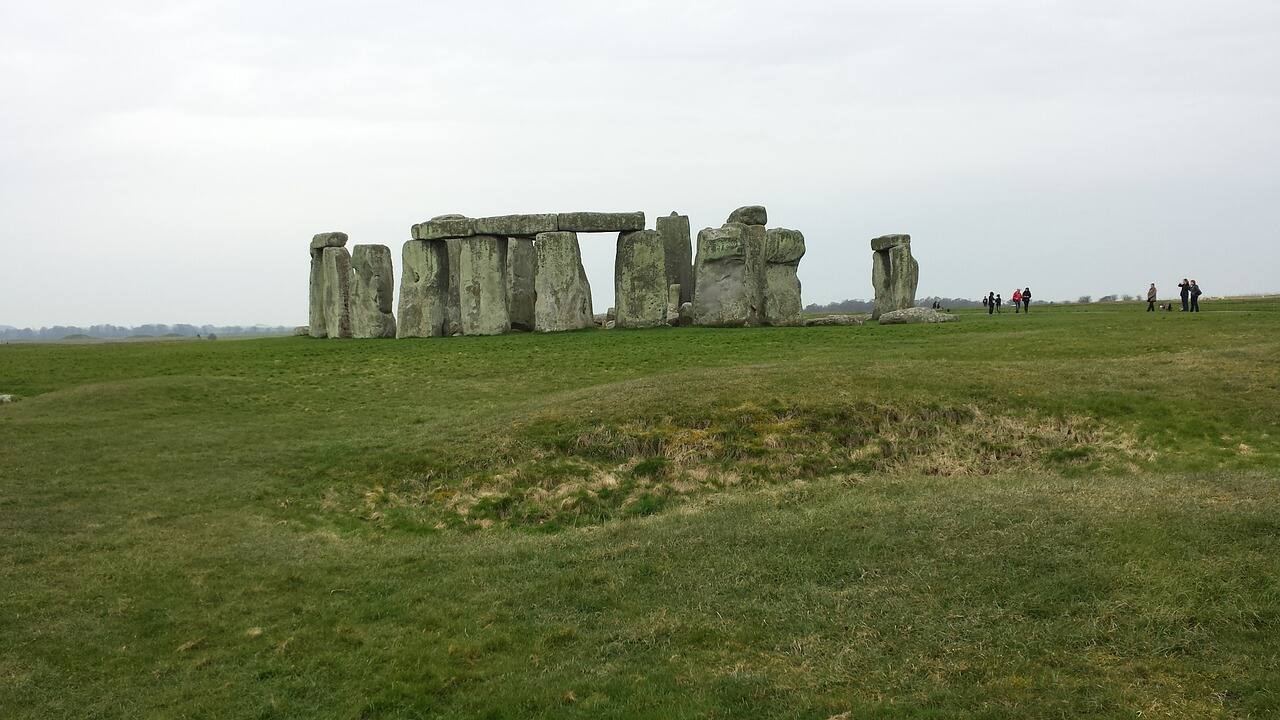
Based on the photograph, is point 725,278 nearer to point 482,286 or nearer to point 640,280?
point 640,280

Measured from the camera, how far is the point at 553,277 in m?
35.0

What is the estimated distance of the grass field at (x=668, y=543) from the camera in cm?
800

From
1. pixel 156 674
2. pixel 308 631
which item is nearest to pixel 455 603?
pixel 308 631

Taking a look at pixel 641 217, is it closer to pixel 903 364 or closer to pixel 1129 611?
pixel 903 364

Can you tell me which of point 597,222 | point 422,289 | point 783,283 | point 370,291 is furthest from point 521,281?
point 783,283

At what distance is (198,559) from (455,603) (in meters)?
3.91

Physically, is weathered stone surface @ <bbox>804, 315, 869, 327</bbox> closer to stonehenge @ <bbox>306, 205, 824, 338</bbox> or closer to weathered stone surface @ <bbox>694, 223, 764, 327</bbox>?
stonehenge @ <bbox>306, 205, 824, 338</bbox>

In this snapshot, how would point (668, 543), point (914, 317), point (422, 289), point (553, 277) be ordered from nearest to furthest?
1. point (668, 543)
2. point (553, 277)
3. point (914, 317)
4. point (422, 289)

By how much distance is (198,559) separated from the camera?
12.3 m

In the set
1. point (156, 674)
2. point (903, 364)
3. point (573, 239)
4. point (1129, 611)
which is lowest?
point (156, 674)

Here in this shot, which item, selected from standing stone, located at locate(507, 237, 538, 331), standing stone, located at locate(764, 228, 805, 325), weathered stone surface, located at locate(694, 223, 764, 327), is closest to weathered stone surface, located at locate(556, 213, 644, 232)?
standing stone, located at locate(507, 237, 538, 331)

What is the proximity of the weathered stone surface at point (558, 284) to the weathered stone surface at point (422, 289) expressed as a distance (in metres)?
4.06

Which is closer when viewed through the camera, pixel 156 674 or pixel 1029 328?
pixel 156 674

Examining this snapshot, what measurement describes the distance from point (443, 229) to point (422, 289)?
247 cm
